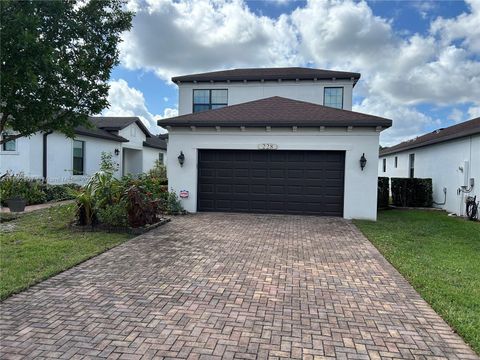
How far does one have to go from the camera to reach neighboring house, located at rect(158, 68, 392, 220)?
37.1 ft

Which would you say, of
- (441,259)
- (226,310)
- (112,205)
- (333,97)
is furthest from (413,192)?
(226,310)

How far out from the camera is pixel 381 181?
1452 cm

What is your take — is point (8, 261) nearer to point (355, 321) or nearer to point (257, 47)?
point (355, 321)

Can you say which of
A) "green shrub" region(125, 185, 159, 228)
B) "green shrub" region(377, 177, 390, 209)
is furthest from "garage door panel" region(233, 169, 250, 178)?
"green shrub" region(377, 177, 390, 209)

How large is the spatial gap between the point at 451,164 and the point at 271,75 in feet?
33.4

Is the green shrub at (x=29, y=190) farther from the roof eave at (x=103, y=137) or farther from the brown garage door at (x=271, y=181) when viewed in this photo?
the brown garage door at (x=271, y=181)

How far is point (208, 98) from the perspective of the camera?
769 inches

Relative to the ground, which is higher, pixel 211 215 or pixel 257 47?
pixel 257 47

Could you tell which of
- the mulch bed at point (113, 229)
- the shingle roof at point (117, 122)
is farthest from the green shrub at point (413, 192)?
the shingle roof at point (117, 122)

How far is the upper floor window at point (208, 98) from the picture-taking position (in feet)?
63.7

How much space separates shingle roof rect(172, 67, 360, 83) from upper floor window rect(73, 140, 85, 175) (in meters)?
6.40

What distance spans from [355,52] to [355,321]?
43.2 ft

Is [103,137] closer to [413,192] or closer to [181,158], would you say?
[181,158]

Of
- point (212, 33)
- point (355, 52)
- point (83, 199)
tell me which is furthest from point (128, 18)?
point (355, 52)
